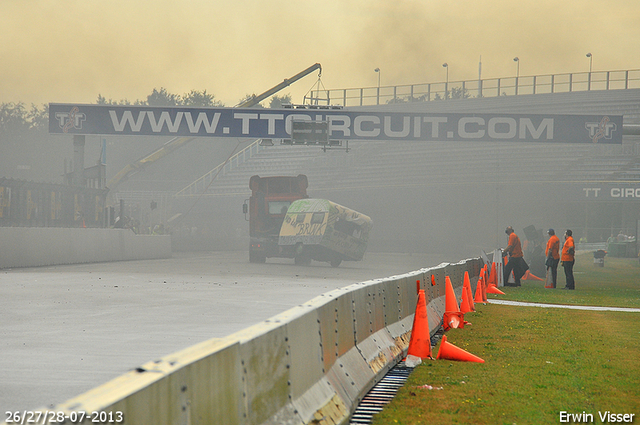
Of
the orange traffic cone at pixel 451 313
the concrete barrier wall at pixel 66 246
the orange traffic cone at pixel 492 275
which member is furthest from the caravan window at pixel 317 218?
the orange traffic cone at pixel 451 313

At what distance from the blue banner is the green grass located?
18.9m

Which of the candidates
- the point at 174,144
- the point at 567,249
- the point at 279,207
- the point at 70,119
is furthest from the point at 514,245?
the point at 174,144

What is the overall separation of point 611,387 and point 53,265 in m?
21.6

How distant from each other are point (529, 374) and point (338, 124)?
25.5 meters

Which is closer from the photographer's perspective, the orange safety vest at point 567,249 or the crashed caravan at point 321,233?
the orange safety vest at point 567,249

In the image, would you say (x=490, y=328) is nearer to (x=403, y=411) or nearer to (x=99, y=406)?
(x=403, y=411)

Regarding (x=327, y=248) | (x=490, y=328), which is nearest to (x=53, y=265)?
(x=327, y=248)

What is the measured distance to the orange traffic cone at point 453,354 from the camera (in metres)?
8.97

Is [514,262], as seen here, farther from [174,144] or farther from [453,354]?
[174,144]

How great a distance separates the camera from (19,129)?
123625 millimetres

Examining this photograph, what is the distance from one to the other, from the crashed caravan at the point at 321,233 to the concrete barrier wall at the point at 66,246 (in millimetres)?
6327

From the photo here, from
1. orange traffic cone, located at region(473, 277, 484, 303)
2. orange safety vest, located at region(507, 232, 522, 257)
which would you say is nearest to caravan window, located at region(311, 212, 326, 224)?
orange safety vest, located at region(507, 232, 522, 257)

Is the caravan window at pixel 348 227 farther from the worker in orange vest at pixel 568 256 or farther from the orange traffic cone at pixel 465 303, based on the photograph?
the orange traffic cone at pixel 465 303

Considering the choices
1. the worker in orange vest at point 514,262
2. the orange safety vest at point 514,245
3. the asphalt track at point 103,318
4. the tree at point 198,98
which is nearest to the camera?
the asphalt track at point 103,318
